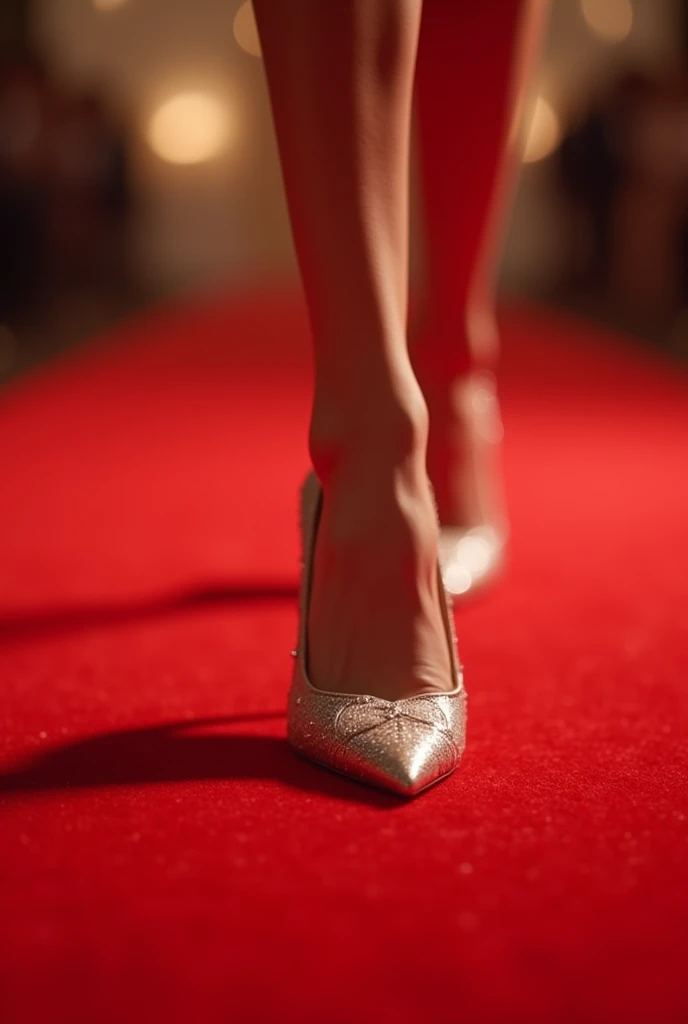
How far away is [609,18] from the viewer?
4980 millimetres

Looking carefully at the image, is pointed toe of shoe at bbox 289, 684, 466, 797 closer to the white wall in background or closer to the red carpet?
the red carpet

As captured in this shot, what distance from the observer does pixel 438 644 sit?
559mm

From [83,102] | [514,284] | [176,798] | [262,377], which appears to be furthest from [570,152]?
[176,798]

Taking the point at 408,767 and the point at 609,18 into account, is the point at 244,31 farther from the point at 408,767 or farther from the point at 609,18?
the point at 408,767

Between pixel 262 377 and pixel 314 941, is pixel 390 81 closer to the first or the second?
pixel 314 941

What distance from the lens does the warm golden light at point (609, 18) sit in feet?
16.3

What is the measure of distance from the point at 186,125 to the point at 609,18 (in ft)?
6.43

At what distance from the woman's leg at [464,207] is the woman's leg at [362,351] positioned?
26 centimetres

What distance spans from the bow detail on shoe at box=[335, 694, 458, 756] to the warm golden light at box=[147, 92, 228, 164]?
503 cm

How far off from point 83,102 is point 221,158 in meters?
1.53

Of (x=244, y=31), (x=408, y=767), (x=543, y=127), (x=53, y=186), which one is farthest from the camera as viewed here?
(x=244, y=31)

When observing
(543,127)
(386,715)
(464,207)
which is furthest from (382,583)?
(543,127)

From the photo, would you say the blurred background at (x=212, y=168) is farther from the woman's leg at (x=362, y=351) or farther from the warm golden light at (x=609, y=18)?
the woman's leg at (x=362, y=351)

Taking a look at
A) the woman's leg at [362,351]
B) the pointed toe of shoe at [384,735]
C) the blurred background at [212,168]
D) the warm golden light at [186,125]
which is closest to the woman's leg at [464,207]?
the woman's leg at [362,351]
